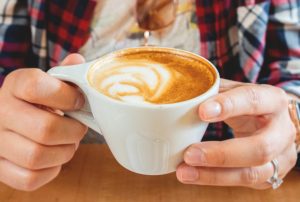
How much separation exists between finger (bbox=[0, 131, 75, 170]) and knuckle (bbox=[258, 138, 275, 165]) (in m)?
0.24

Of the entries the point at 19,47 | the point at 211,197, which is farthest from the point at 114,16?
the point at 211,197

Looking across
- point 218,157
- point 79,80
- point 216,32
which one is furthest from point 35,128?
point 216,32

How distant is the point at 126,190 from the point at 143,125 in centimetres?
24

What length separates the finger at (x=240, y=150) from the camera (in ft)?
1.69

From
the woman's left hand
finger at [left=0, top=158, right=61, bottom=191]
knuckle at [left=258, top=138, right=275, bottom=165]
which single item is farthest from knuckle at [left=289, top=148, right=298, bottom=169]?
finger at [left=0, top=158, right=61, bottom=191]

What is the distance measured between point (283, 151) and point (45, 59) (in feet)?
1.73

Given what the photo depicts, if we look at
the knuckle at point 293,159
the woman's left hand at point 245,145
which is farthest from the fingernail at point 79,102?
the knuckle at point 293,159

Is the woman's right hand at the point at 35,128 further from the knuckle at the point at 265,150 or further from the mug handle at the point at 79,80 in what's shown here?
the knuckle at the point at 265,150

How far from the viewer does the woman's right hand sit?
1.68 feet

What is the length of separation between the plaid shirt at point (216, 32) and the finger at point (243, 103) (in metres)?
0.30

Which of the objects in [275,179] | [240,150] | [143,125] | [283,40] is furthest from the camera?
[283,40]

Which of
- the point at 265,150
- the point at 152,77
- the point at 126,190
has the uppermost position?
the point at 152,77

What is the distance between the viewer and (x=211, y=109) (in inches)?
18.3

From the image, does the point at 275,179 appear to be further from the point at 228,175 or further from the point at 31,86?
the point at 31,86
